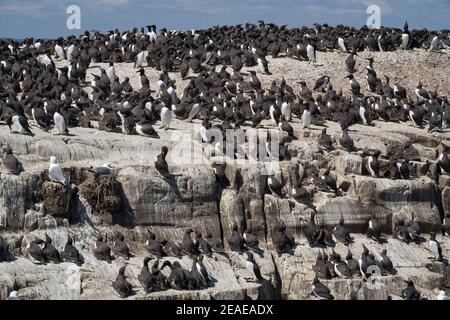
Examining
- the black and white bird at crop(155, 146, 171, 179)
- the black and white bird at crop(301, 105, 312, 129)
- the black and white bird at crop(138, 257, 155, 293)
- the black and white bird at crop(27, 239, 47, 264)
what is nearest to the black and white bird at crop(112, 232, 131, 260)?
the black and white bird at crop(138, 257, 155, 293)

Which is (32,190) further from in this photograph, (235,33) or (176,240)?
(235,33)

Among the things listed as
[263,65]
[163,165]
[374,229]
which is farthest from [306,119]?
[163,165]

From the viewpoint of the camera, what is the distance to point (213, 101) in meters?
35.1

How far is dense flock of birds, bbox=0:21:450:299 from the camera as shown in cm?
2750

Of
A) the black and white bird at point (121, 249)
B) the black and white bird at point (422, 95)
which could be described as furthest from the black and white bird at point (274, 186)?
the black and white bird at point (422, 95)

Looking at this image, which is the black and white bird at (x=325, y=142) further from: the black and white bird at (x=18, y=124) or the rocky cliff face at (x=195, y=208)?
the black and white bird at (x=18, y=124)

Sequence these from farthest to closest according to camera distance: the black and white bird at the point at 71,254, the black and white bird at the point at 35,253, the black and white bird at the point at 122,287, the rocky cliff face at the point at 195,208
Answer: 1. the rocky cliff face at the point at 195,208
2. the black and white bird at the point at 71,254
3. the black and white bird at the point at 35,253
4. the black and white bird at the point at 122,287

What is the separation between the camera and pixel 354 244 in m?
30.4

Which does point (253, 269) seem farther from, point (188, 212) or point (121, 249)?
point (121, 249)

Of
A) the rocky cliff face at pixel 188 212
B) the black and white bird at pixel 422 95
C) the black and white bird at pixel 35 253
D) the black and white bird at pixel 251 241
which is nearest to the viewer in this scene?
the black and white bird at pixel 35 253

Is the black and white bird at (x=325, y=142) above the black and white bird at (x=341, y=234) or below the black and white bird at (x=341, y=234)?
above

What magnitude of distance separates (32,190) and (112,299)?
3840 millimetres

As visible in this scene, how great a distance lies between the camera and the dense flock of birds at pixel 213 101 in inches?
1083

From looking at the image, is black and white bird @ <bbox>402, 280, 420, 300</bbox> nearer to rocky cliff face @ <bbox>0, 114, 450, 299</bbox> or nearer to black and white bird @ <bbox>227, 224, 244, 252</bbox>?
rocky cliff face @ <bbox>0, 114, 450, 299</bbox>
